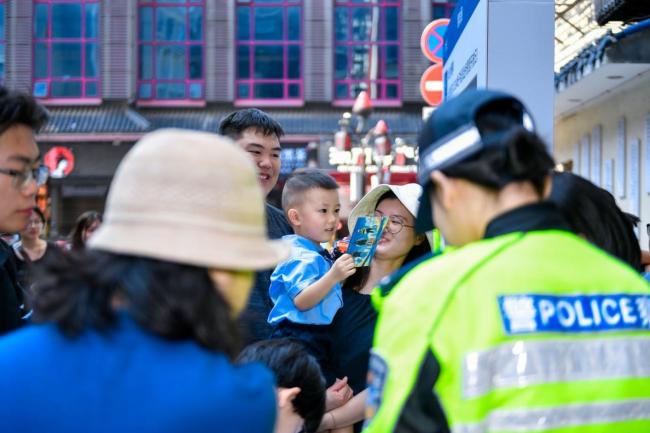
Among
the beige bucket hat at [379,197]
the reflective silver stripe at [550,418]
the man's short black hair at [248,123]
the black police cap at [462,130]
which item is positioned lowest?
the reflective silver stripe at [550,418]

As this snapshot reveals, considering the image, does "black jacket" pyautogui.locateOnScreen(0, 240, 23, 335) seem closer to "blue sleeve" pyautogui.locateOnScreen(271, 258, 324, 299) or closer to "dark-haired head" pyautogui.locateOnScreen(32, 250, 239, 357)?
"dark-haired head" pyautogui.locateOnScreen(32, 250, 239, 357)

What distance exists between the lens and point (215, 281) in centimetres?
156

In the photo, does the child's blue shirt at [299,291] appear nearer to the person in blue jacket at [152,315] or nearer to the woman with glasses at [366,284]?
the woman with glasses at [366,284]

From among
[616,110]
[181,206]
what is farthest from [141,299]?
[616,110]

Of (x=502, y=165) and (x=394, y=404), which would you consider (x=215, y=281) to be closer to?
(x=394, y=404)

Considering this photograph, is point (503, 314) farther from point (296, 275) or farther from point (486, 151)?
point (296, 275)

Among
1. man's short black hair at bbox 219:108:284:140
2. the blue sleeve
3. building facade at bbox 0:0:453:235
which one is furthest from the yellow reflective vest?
building facade at bbox 0:0:453:235

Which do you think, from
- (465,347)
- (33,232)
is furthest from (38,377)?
(33,232)

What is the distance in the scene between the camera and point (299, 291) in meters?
3.50

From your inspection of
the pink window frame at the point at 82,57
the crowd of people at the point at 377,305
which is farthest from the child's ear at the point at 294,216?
the pink window frame at the point at 82,57

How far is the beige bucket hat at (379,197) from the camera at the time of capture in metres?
3.84

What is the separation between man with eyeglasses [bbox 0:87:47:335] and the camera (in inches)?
88.7

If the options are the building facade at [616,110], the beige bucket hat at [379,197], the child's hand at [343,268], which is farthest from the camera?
the building facade at [616,110]

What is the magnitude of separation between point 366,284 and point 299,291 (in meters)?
0.48
